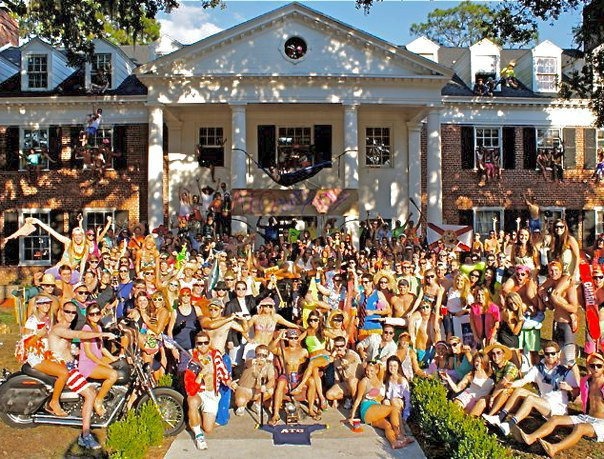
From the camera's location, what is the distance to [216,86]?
19594 mm

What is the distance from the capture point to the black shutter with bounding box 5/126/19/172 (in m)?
22.0

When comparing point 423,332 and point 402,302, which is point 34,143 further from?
point 423,332

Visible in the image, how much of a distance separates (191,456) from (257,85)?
48.6 feet

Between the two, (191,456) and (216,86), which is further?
(216,86)

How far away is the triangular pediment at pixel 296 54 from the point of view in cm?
1948

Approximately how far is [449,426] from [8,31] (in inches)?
1169

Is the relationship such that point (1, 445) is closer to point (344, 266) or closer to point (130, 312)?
point (130, 312)

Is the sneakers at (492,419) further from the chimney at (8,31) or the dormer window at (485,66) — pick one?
the chimney at (8,31)

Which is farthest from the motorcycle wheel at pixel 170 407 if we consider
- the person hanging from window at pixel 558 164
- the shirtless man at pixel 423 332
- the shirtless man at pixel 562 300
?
the person hanging from window at pixel 558 164

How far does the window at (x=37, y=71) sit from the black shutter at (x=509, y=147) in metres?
17.1

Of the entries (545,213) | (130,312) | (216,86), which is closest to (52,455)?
(130,312)

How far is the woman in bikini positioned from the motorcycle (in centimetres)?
211

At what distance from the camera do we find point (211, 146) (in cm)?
2217

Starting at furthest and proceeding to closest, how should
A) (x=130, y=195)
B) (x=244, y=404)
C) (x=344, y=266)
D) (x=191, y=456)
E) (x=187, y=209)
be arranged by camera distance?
(x=130, y=195) < (x=187, y=209) < (x=344, y=266) < (x=244, y=404) < (x=191, y=456)
